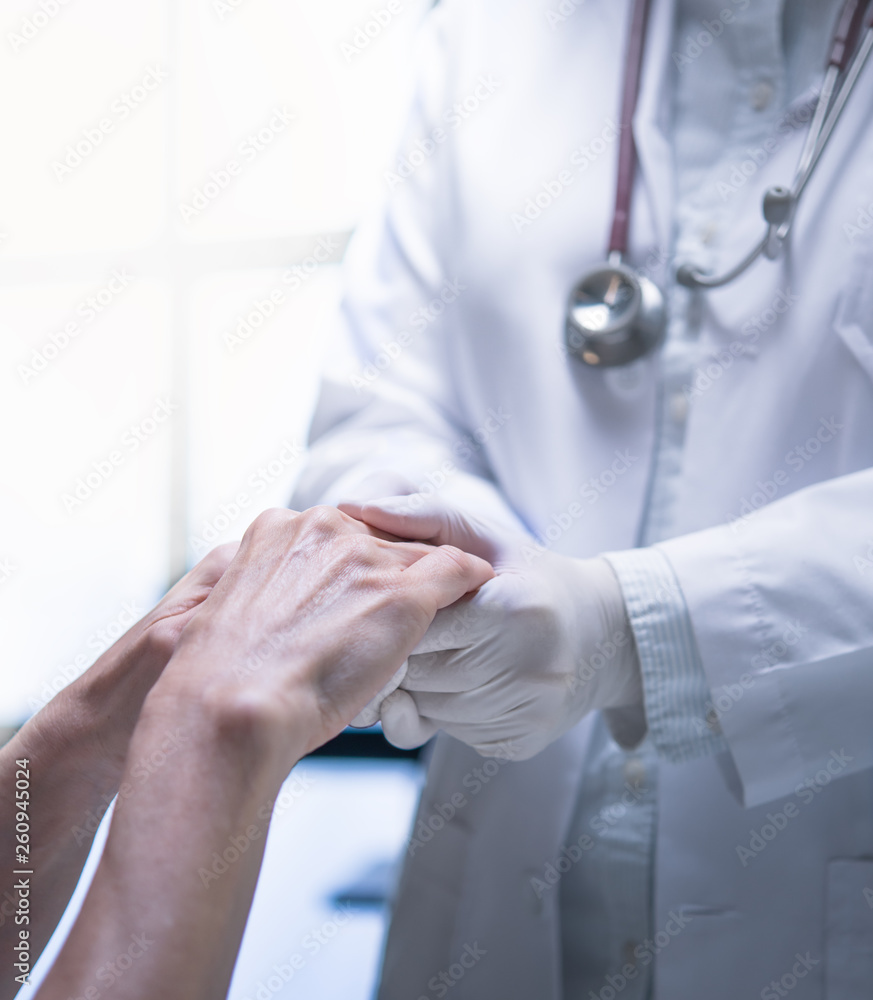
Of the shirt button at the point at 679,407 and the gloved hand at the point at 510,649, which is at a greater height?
the shirt button at the point at 679,407

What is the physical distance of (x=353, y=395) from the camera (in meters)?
0.97

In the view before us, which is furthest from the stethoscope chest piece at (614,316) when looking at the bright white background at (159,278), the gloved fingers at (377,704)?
the bright white background at (159,278)

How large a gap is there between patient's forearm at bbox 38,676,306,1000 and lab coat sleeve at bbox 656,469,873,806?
1.28ft

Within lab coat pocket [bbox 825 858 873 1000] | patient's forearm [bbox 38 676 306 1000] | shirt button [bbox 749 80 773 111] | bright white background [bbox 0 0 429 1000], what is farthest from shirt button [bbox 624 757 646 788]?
bright white background [bbox 0 0 429 1000]

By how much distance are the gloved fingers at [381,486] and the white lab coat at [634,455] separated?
48mm

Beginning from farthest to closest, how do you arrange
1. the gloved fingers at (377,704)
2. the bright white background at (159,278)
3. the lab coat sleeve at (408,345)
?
the bright white background at (159,278) < the lab coat sleeve at (408,345) < the gloved fingers at (377,704)

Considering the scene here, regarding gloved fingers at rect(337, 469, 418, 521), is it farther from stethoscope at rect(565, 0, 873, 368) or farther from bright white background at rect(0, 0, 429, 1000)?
bright white background at rect(0, 0, 429, 1000)

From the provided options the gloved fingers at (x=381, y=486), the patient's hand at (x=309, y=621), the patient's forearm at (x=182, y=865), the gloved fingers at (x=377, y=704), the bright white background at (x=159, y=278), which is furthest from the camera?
the bright white background at (x=159, y=278)

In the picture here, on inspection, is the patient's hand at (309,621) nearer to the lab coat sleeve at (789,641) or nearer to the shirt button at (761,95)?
the lab coat sleeve at (789,641)

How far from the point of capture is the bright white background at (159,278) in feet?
5.88

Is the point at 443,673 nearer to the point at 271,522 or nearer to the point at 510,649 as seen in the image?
the point at 510,649

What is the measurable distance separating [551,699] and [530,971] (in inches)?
13.3

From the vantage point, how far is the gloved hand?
0.66 metres

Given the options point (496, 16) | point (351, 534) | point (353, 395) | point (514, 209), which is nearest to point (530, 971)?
point (351, 534)
